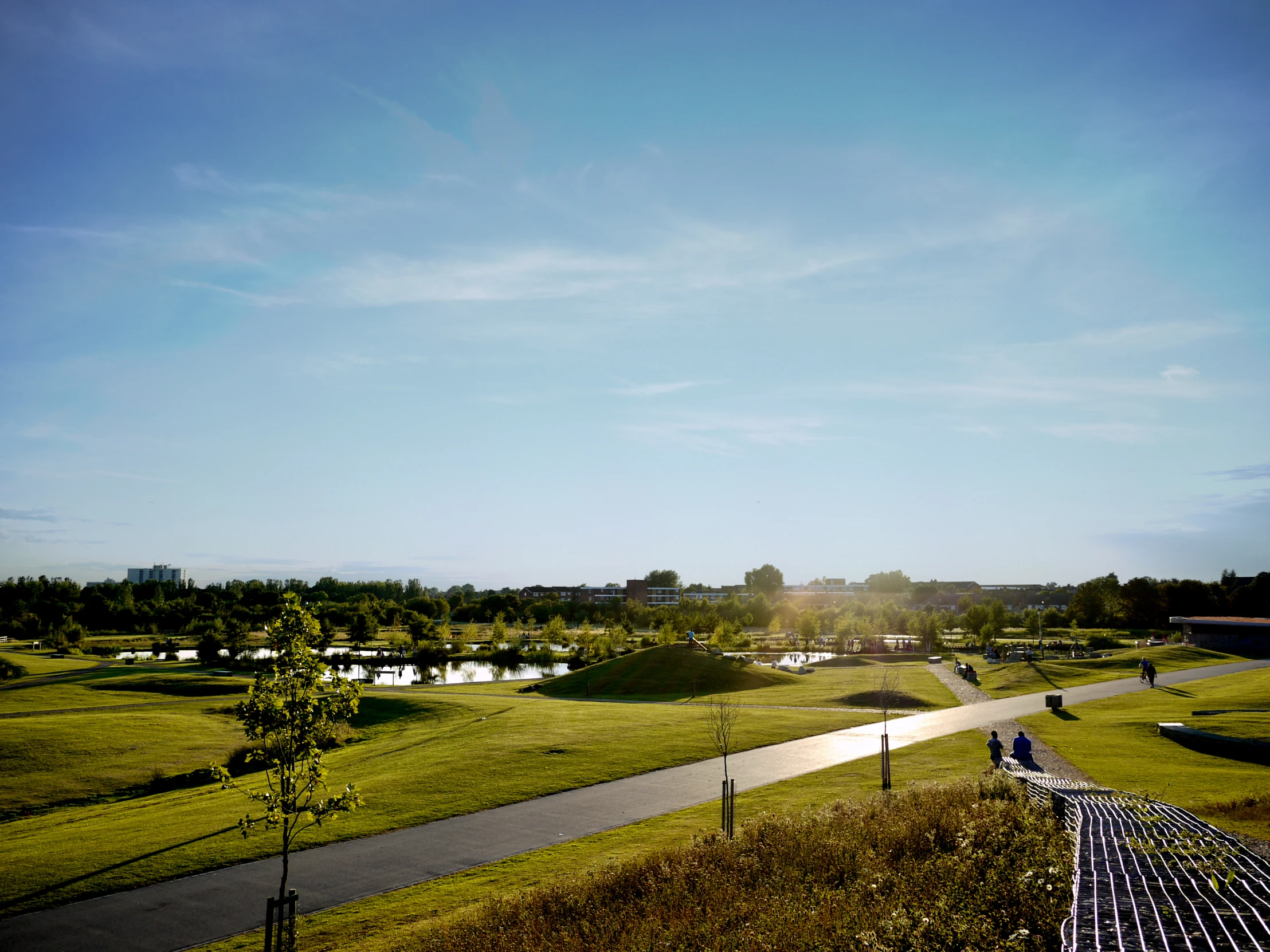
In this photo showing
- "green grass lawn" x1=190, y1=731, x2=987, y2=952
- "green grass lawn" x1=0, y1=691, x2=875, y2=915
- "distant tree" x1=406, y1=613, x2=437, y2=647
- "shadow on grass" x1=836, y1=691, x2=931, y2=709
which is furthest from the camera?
"distant tree" x1=406, y1=613, x2=437, y2=647

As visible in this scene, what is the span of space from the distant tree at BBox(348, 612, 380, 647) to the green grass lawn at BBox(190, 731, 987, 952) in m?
84.1

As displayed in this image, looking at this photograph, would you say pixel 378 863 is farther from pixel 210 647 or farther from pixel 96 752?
pixel 210 647

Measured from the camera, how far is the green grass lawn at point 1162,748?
66.1ft

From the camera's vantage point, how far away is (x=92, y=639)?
103750mm

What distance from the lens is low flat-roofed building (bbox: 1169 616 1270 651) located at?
220ft

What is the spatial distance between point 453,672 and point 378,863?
63258 mm

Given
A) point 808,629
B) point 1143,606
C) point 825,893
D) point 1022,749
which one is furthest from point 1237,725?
point 1143,606

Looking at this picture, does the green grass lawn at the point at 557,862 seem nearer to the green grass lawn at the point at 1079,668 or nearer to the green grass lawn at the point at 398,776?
the green grass lawn at the point at 398,776

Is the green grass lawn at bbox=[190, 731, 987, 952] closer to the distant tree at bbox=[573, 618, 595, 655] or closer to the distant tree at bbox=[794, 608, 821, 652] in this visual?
the distant tree at bbox=[573, 618, 595, 655]

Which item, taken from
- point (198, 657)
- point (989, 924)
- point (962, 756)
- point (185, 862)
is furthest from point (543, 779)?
point (198, 657)

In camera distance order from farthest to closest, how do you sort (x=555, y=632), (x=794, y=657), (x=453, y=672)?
(x=555, y=632)
(x=453, y=672)
(x=794, y=657)

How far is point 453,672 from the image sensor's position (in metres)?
78.6

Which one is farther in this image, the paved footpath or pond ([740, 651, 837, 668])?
pond ([740, 651, 837, 668])

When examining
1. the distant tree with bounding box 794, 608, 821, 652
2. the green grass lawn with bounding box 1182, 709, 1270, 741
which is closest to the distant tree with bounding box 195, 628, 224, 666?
the distant tree with bounding box 794, 608, 821, 652
